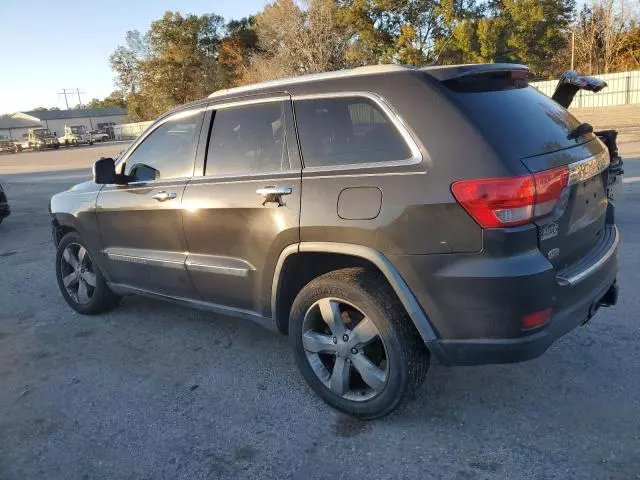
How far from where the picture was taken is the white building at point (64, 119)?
8981cm

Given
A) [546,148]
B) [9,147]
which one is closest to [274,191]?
[546,148]

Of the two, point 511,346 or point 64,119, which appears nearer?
point 511,346

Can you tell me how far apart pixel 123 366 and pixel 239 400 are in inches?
43.2

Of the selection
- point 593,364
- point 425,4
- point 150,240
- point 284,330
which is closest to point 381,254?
point 284,330

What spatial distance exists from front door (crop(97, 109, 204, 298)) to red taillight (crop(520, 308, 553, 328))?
2.31 m

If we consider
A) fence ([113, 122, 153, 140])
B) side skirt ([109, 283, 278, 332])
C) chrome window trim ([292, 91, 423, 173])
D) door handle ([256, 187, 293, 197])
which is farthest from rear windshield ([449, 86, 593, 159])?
fence ([113, 122, 153, 140])

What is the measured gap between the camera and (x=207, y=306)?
12.4 feet

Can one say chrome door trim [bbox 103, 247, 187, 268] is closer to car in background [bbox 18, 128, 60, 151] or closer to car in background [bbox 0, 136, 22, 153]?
car in background [bbox 18, 128, 60, 151]

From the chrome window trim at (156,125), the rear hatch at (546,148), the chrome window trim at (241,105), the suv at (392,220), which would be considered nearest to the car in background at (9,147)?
the chrome window trim at (156,125)

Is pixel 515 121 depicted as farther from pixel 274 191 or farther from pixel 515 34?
pixel 515 34

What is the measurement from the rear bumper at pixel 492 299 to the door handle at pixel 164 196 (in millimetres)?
1848

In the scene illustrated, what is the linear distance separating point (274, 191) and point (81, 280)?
9.12 ft

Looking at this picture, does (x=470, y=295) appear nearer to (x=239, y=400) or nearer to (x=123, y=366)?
(x=239, y=400)

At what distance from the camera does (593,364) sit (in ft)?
11.0
